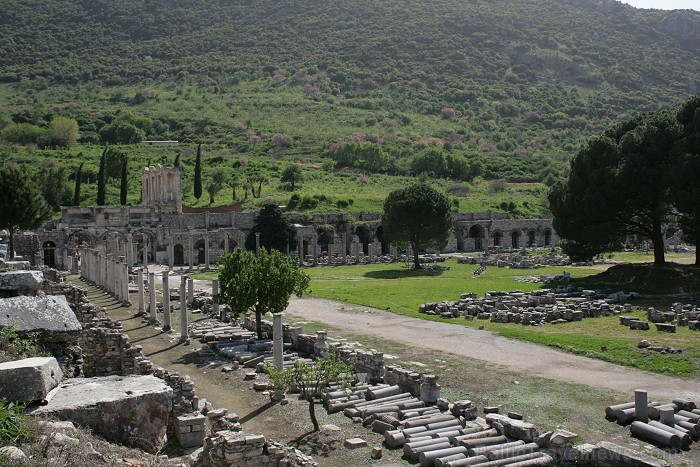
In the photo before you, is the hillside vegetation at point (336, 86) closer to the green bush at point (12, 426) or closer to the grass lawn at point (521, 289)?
the grass lawn at point (521, 289)

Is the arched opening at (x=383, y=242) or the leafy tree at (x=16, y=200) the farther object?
the arched opening at (x=383, y=242)

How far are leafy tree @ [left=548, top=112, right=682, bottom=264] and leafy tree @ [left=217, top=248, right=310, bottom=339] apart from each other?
69.8 ft

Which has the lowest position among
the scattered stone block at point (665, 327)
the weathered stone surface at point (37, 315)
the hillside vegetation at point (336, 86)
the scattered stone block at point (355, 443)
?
the scattered stone block at point (355, 443)

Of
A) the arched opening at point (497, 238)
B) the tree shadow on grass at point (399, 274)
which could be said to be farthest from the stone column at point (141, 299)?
the arched opening at point (497, 238)

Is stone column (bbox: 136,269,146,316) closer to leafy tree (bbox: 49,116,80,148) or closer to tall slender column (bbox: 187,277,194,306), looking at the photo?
tall slender column (bbox: 187,277,194,306)

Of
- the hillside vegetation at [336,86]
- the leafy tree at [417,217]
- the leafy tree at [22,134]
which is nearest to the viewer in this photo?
the leafy tree at [417,217]

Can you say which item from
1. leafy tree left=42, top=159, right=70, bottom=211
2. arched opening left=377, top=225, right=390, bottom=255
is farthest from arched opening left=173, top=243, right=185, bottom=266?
arched opening left=377, top=225, right=390, bottom=255

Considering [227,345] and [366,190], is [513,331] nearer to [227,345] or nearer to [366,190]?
[227,345]

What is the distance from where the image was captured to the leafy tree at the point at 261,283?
23734mm

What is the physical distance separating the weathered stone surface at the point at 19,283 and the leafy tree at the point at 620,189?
30837 millimetres

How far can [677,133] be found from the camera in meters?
38.3

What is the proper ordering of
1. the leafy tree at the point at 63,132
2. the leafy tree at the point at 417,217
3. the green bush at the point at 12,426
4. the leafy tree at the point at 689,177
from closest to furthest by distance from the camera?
1. the green bush at the point at 12,426
2. the leafy tree at the point at 689,177
3. the leafy tree at the point at 417,217
4. the leafy tree at the point at 63,132

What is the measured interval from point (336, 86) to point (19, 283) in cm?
14471

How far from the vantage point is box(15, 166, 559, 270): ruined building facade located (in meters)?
62.5
